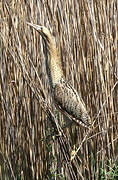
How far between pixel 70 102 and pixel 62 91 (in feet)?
0.42

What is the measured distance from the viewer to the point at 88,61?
3295 millimetres

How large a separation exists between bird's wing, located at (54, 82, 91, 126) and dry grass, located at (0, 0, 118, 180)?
7 centimetres

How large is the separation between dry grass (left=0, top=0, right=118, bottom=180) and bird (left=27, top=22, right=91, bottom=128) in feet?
0.21

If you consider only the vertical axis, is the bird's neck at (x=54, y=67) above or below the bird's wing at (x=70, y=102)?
above

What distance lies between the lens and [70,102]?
347 cm

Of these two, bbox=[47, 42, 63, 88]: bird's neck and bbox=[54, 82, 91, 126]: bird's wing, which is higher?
bbox=[47, 42, 63, 88]: bird's neck

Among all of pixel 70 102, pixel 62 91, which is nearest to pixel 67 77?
pixel 62 91

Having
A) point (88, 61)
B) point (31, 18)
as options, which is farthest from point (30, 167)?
point (31, 18)

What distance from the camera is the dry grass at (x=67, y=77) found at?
3195mm

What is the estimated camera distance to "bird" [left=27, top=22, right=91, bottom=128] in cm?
321

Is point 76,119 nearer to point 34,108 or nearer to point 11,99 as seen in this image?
point 34,108

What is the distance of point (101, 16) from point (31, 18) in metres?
0.61

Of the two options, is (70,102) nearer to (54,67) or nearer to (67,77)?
(67,77)

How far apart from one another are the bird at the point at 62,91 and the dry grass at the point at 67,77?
0.06 m
